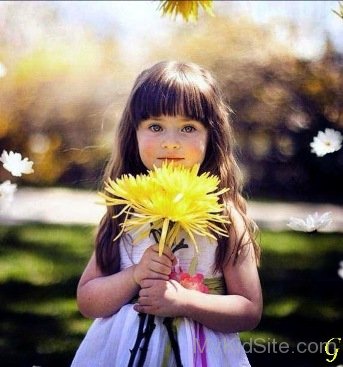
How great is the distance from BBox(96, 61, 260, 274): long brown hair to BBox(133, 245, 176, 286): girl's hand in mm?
114

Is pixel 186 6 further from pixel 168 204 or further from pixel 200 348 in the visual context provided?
pixel 200 348

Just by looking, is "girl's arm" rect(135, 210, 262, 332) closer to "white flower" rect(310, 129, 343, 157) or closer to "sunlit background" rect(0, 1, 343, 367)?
"sunlit background" rect(0, 1, 343, 367)

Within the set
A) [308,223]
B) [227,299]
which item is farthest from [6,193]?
[308,223]

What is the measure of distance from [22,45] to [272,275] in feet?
2.18

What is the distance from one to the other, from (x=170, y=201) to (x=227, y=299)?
0.88ft

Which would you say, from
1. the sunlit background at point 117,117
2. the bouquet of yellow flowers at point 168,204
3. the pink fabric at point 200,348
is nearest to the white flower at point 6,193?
the sunlit background at point 117,117

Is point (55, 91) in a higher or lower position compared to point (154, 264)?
higher

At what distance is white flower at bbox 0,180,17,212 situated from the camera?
172 centimetres

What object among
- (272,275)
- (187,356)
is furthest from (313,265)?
(187,356)

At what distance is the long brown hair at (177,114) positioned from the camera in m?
1.53

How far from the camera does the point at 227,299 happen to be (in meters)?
1.57

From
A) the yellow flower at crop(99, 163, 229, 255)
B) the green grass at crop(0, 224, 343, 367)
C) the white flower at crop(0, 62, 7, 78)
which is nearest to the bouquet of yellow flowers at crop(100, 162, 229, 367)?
the yellow flower at crop(99, 163, 229, 255)

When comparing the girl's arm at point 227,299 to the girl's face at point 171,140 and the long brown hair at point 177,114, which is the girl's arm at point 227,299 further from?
the girl's face at point 171,140

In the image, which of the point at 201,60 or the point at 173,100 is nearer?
the point at 173,100
